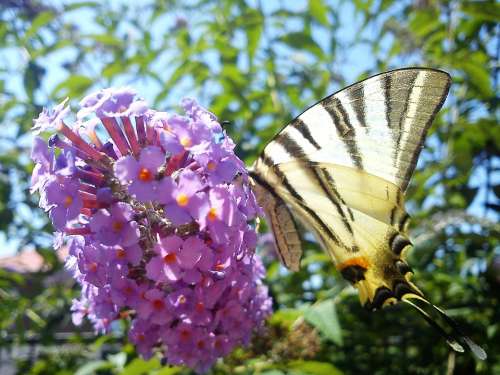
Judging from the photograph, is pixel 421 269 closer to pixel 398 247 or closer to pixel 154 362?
pixel 398 247

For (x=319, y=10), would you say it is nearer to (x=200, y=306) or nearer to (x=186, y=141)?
(x=186, y=141)

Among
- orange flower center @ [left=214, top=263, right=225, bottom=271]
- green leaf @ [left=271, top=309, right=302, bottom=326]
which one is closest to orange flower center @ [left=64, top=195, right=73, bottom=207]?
orange flower center @ [left=214, top=263, right=225, bottom=271]

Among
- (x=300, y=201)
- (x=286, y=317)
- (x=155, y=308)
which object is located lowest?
(x=286, y=317)

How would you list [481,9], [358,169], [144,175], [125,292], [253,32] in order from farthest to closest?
[253,32] → [481,9] → [358,169] → [125,292] → [144,175]

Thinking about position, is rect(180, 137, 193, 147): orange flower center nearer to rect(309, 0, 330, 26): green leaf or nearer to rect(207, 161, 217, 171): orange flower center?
rect(207, 161, 217, 171): orange flower center

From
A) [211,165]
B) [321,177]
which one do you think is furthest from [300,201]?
[211,165]

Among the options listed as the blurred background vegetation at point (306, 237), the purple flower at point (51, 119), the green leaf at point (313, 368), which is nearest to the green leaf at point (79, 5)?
the blurred background vegetation at point (306, 237)
